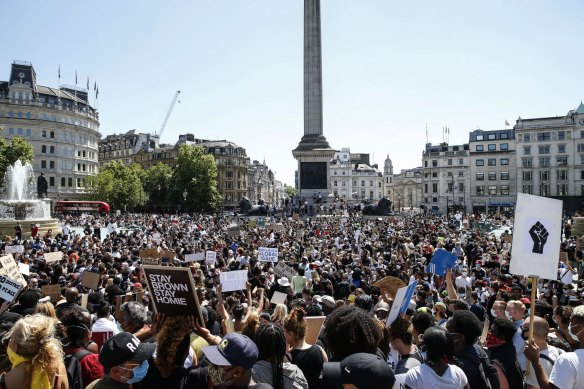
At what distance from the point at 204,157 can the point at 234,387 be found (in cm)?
9555

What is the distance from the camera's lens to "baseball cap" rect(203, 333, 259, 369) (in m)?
3.71

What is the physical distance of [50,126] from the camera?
9544 cm

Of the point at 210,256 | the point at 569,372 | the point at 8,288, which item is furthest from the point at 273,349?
the point at 210,256

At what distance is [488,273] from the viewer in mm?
16844

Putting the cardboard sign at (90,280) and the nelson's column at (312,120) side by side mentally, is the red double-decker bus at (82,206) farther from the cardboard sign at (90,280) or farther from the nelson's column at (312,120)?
the cardboard sign at (90,280)

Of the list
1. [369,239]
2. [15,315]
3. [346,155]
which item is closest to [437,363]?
[15,315]

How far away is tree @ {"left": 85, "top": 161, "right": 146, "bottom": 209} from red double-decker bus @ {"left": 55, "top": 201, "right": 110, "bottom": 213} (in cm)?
1181

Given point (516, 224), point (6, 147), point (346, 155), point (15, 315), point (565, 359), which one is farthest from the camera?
point (346, 155)

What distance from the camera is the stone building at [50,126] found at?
3629 inches

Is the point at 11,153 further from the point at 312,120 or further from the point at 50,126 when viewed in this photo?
the point at 312,120

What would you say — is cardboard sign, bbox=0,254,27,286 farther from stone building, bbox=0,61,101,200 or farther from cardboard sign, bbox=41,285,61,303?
stone building, bbox=0,61,101,200

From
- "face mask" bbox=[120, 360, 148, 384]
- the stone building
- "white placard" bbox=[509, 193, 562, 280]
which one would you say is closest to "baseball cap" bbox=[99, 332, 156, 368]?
"face mask" bbox=[120, 360, 148, 384]

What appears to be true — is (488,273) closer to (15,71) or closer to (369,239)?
(369,239)

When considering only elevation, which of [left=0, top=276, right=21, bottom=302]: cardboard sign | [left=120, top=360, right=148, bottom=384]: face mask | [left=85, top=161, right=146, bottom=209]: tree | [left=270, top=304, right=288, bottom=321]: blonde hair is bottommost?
[left=270, top=304, right=288, bottom=321]: blonde hair
